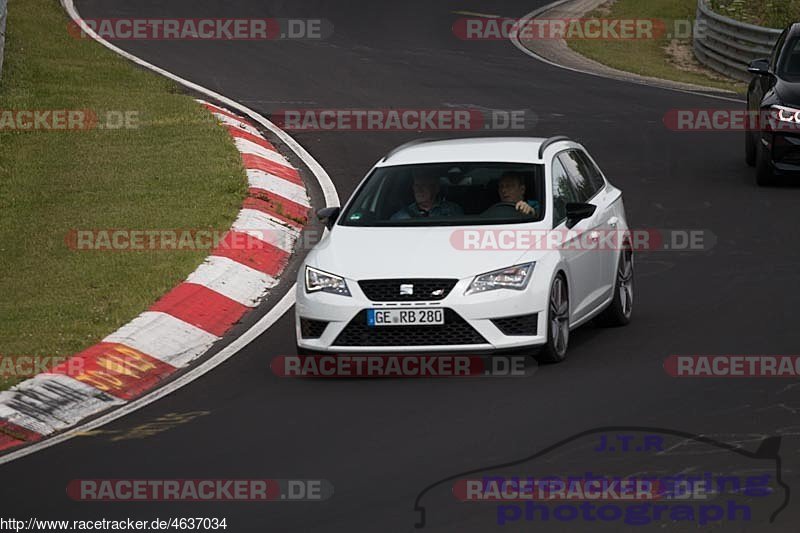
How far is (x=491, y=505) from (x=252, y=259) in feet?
24.2

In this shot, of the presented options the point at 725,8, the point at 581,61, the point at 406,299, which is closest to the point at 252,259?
the point at 406,299

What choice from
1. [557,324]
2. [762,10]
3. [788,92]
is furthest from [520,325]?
[762,10]

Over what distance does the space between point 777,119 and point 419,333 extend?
896cm

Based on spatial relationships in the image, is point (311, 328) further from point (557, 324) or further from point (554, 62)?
point (554, 62)

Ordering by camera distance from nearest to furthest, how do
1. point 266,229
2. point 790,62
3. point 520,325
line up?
point 520,325
point 266,229
point 790,62

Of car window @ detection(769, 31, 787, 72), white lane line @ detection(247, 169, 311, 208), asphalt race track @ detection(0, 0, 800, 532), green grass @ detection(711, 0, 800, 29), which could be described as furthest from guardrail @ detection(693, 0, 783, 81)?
white lane line @ detection(247, 169, 311, 208)

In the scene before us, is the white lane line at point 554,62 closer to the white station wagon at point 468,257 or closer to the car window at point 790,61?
the car window at point 790,61

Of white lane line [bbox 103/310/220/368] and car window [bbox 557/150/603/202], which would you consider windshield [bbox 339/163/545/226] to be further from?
white lane line [bbox 103/310/220/368]

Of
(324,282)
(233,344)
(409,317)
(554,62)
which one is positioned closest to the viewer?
(409,317)

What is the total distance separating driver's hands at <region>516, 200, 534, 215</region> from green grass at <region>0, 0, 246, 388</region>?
299 centimetres

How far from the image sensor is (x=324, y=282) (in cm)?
1140

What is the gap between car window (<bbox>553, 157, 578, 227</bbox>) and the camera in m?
12.1

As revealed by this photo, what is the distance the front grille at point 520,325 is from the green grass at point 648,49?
17.6m

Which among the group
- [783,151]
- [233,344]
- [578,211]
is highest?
[578,211]
